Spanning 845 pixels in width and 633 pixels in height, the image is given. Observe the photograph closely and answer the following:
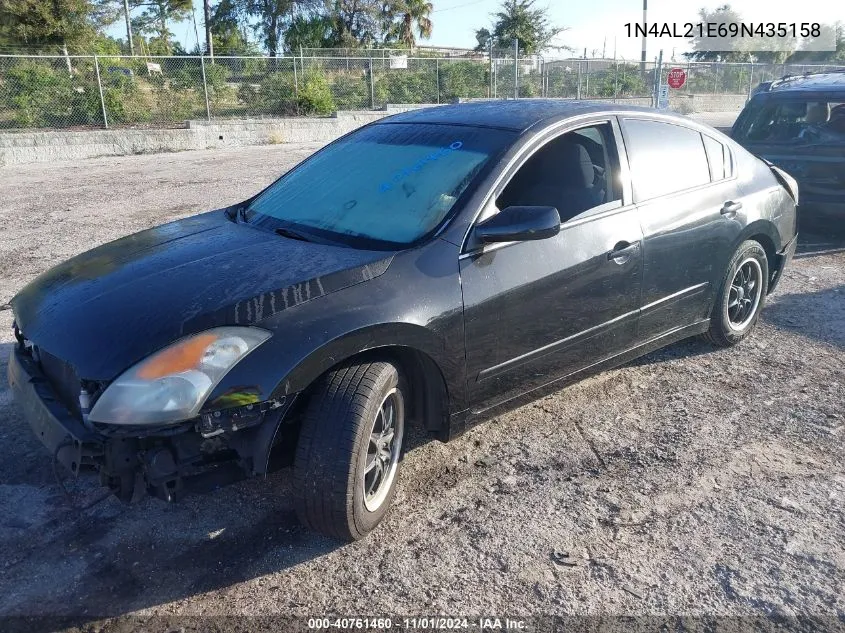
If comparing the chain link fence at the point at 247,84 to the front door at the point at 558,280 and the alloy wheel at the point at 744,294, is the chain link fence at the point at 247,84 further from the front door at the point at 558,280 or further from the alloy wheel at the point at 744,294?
the alloy wheel at the point at 744,294

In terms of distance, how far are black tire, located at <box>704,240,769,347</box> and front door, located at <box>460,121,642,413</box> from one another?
1.02 m

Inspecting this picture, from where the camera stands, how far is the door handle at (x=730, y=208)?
14.4 ft

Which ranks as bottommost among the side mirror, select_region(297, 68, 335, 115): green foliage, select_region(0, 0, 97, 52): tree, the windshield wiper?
the windshield wiper

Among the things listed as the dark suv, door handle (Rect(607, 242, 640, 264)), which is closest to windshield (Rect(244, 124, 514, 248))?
door handle (Rect(607, 242, 640, 264))

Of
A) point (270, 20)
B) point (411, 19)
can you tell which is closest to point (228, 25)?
point (270, 20)

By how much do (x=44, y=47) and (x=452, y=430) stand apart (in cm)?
2277

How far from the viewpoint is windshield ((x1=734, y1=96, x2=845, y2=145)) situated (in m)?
7.25

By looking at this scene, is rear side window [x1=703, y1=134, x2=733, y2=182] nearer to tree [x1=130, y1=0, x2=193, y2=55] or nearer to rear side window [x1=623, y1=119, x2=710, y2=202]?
rear side window [x1=623, y1=119, x2=710, y2=202]

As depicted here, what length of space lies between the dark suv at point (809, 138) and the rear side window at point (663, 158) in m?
3.56

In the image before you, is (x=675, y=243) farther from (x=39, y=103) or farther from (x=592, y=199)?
(x=39, y=103)

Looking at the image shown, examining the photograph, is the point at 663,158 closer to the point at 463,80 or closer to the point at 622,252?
the point at 622,252

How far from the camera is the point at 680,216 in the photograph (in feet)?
13.3

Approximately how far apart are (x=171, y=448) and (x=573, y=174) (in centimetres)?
248

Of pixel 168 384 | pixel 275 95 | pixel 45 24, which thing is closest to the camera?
pixel 168 384
